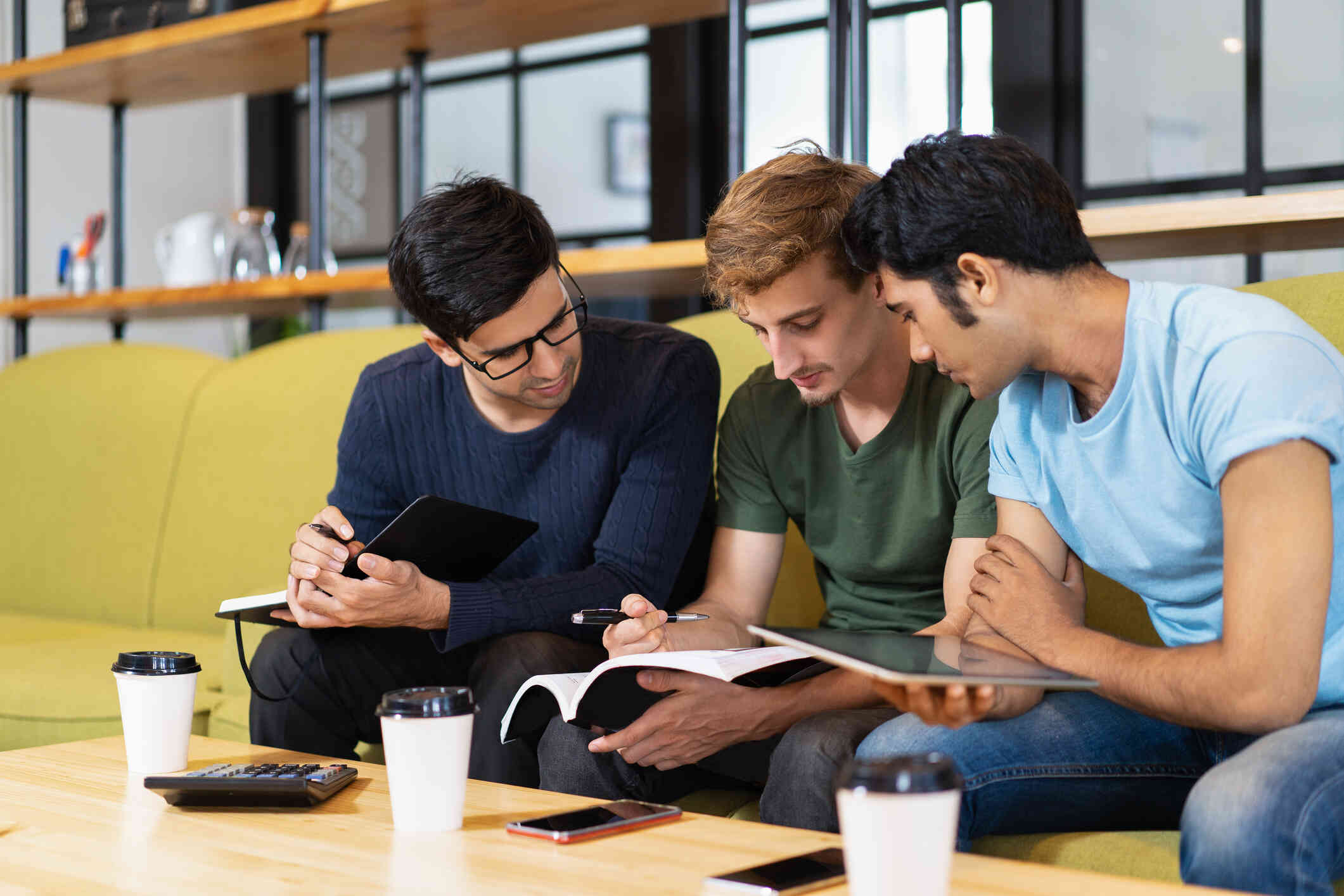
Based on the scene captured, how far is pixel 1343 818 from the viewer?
1.03 meters

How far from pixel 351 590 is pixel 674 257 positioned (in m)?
0.97

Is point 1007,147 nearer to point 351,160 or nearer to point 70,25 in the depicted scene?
point 70,25

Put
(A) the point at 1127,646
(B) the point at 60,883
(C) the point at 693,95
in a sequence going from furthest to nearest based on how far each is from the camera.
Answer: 1. (C) the point at 693,95
2. (A) the point at 1127,646
3. (B) the point at 60,883

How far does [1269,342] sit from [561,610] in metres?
0.84

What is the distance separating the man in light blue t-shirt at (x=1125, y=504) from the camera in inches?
41.8

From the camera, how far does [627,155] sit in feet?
12.6

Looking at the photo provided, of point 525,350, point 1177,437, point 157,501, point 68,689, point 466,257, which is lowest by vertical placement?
point 68,689

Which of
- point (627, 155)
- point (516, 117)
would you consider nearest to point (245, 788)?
point (627, 155)

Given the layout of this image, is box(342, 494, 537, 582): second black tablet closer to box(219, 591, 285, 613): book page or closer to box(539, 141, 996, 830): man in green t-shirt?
box(219, 591, 285, 613): book page

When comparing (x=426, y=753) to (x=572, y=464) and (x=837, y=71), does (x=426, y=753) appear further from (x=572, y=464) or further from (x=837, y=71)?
(x=837, y=71)

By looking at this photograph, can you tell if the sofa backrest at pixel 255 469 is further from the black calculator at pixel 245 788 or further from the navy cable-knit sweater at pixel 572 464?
the black calculator at pixel 245 788

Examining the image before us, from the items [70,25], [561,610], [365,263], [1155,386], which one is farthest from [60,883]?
[365,263]

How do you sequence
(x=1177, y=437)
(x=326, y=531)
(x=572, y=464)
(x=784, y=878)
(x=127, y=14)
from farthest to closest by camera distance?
1. (x=127, y=14)
2. (x=572, y=464)
3. (x=326, y=531)
4. (x=1177, y=437)
5. (x=784, y=878)

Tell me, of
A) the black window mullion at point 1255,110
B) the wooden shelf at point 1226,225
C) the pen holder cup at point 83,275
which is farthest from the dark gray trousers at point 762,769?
the pen holder cup at point 83,275
